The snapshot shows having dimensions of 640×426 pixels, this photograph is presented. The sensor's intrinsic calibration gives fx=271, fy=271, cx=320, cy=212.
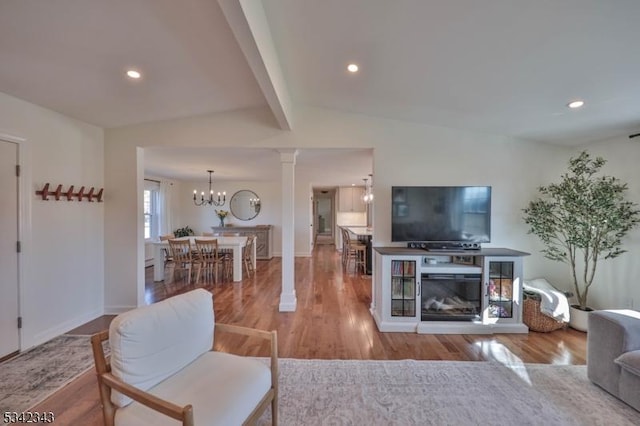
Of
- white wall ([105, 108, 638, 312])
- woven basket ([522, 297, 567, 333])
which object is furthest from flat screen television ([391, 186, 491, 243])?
woven basket ([522, 297, 567, 333])

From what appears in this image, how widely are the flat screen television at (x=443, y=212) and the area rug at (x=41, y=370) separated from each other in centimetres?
347

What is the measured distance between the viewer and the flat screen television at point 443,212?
326 cm

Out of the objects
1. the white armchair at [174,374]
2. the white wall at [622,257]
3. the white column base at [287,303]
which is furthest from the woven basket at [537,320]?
the white armchair at [174,374]

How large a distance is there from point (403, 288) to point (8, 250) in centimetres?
401

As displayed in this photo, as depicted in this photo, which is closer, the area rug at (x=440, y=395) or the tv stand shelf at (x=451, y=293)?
the area rug at (x=440, y=395)

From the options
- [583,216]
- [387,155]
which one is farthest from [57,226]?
[583,216]

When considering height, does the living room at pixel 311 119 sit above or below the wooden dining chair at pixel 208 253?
above

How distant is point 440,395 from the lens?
6.61 ft

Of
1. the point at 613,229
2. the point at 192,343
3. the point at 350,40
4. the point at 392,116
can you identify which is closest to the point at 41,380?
the point at 192,343

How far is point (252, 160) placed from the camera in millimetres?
4930

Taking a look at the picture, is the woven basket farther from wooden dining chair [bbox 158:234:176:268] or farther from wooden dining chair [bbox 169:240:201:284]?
wooden dining chair [bbox 158:234:176:268]

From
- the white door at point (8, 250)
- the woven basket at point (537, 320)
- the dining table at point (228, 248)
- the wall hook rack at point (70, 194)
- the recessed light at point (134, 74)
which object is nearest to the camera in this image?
the recessed light at point (134, 74)

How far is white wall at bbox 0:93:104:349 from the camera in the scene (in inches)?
106

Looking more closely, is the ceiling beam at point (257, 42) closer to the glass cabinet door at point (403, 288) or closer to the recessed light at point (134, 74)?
the recessed light at point (134, 74)
